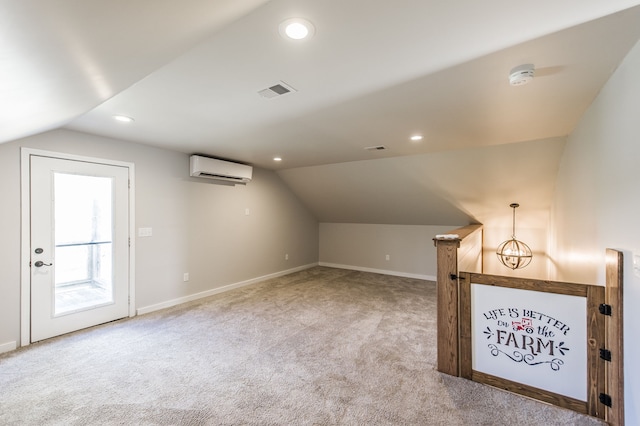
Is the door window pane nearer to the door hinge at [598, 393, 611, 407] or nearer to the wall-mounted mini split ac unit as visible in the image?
the wall-mounted mini split ac unit


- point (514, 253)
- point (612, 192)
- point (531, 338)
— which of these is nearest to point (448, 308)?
point (531, 338)

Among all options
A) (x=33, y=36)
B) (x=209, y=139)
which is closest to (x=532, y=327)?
(x=33, y=36)

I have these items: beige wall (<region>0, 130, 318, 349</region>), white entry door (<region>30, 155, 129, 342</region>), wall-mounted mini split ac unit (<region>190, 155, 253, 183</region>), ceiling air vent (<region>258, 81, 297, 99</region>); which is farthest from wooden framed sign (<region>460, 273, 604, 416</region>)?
white entry door (<region>30, 155, 129, 342</region>)

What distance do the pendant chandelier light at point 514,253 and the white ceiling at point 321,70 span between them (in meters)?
1.95

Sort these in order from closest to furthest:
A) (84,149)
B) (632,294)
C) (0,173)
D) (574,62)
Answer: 1. (632,294)
2. (574,62)
3. (0,173)
4. (84,149)

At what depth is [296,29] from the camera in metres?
1.42

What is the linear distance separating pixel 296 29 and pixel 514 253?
215 inches

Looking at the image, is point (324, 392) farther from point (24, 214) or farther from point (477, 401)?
point (24, 214)

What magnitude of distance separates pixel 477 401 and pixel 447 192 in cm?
339

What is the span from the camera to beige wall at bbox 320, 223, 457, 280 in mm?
5949

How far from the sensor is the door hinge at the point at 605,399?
1.89 m

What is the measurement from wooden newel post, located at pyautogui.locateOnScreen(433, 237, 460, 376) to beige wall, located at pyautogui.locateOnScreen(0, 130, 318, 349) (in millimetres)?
3668

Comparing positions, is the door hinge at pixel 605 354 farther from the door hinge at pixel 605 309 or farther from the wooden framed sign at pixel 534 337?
the door hinge at pixel 605 309

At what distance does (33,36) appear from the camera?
93 centimetres
